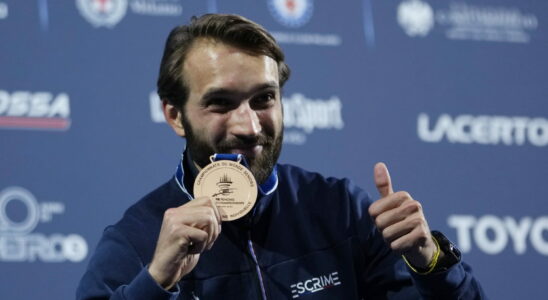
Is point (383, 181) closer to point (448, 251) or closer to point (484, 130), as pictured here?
point (448, 251)

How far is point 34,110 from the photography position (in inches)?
126

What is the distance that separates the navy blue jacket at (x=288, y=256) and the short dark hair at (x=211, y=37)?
220 mm

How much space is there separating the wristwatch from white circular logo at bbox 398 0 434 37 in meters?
1.89

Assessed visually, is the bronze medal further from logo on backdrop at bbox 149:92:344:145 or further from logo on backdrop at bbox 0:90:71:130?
logo on backdrop at bbox 149:92:344:145

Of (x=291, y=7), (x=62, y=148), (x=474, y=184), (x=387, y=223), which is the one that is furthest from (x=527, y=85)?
(x=387, y=223)

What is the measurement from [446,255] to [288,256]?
36cm

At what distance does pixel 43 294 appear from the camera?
3154mm

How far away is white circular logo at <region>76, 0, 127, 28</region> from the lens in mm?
3336

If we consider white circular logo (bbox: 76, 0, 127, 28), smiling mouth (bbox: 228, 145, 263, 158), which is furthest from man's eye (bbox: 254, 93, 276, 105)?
white circular logo (bbox: 76, 0, 127, 28)

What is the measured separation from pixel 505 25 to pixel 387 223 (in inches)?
88.2

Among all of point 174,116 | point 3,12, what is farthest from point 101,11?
point 174,116

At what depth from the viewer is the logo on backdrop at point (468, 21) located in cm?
382

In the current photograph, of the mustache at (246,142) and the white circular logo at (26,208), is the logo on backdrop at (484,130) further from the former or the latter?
the mustache at (246,142)

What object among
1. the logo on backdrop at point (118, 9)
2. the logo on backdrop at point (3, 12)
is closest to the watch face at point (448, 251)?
the logo on backdrop at point (118, 9)
